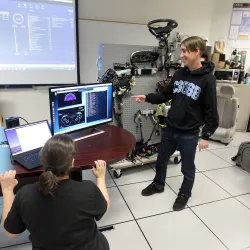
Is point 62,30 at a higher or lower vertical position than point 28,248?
higher

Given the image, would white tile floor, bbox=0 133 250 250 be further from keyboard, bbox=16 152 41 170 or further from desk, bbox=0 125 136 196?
keyboard, bbox=16 152 41 170

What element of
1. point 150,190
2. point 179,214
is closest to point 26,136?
point 150,190

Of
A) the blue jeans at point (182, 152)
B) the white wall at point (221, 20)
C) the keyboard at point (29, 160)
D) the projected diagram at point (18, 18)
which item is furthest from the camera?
the white wall at point (221, 20)

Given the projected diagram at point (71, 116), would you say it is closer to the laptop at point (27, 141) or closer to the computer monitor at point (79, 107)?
the computer monitor at point (79, 107)

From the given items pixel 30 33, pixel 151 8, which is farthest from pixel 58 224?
pixel 151 8

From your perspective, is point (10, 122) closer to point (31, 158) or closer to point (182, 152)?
point (31, 158)

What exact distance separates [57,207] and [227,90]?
136 inches

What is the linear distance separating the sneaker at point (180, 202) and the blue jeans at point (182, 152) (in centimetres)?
4

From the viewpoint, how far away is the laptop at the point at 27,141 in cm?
125

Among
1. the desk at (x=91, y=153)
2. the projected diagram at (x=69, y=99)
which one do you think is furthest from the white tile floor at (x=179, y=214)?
the projected diagram at (x=69, y=99)

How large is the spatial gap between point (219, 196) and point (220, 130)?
167 cm

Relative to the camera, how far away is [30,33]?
292cm

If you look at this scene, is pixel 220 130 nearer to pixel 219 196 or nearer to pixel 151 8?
pixel 219 196

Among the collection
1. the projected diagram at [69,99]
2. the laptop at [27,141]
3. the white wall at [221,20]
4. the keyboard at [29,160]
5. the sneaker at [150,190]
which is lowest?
the sneaker at [150,190]
